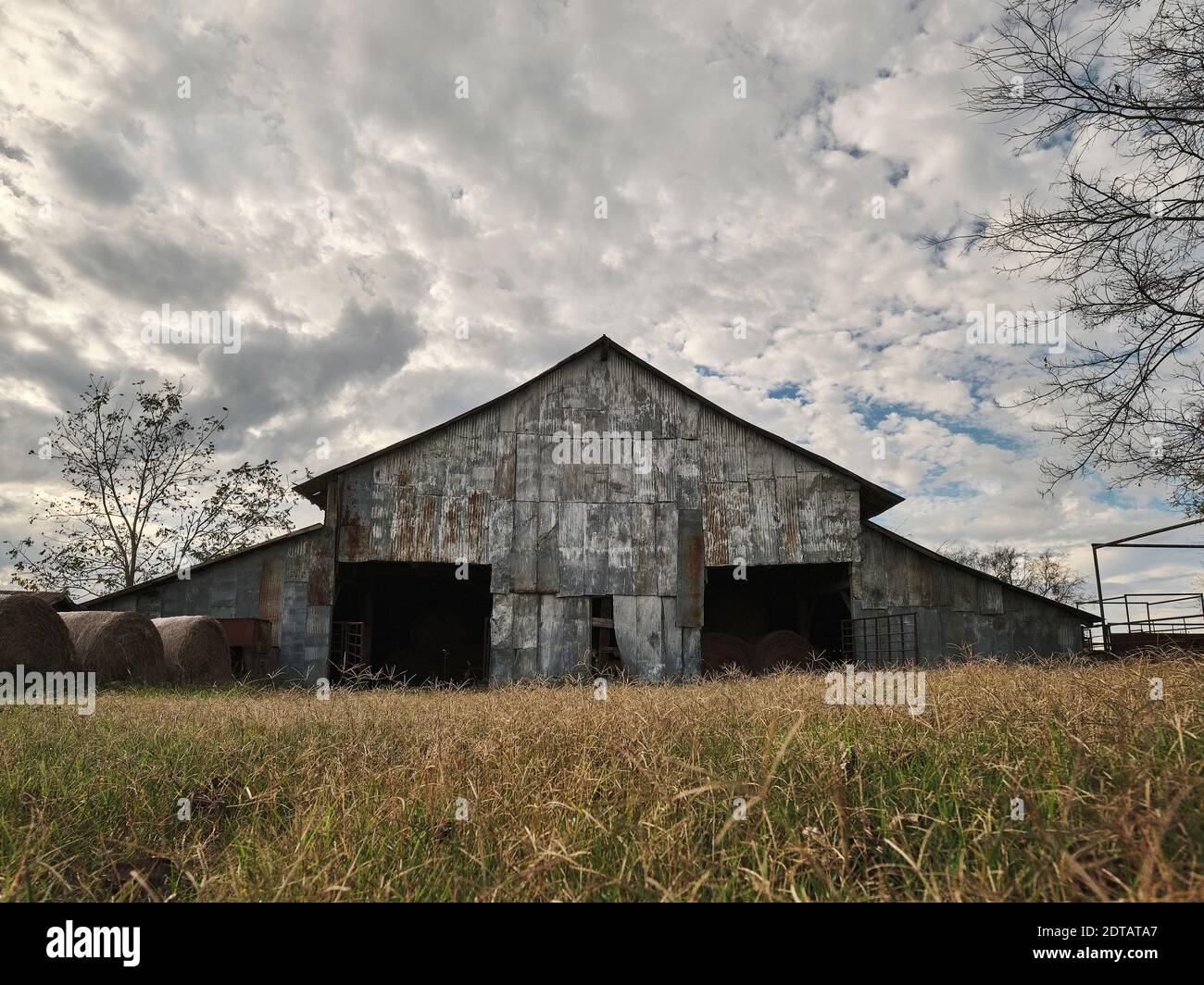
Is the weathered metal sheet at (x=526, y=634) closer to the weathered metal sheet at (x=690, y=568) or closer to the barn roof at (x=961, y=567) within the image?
the weathered metal sheet at (x=690, y=568)

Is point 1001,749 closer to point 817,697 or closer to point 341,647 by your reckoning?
point 817,697

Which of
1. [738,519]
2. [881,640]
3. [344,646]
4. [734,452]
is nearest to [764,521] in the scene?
[738,519]

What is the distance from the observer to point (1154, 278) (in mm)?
8164

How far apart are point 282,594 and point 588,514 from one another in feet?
22.7

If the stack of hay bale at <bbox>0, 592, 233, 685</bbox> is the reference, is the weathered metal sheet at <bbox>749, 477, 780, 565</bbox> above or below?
above

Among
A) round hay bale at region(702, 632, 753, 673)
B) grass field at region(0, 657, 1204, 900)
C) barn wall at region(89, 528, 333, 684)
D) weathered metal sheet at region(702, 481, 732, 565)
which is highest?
weathered metal sheet at region(702, 481, 732, 565)

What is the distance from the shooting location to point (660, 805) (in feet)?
10.6

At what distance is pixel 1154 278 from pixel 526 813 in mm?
9214

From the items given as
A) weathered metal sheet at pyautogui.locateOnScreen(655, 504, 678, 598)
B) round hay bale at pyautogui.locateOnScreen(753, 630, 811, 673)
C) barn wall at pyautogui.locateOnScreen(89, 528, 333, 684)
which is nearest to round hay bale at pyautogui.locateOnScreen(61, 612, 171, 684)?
barn wall at pyautogui.locateOnScreen(89, 528, 333, 684)

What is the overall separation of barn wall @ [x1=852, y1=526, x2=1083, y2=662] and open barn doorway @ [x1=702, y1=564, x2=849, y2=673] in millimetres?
949

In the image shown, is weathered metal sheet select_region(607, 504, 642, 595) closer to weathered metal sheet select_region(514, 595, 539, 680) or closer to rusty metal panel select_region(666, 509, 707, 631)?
rusty metal panel select_region(666, 509, 707, 631)

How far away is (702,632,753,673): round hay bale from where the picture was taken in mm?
16312

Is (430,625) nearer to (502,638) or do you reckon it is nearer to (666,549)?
(502,638)
